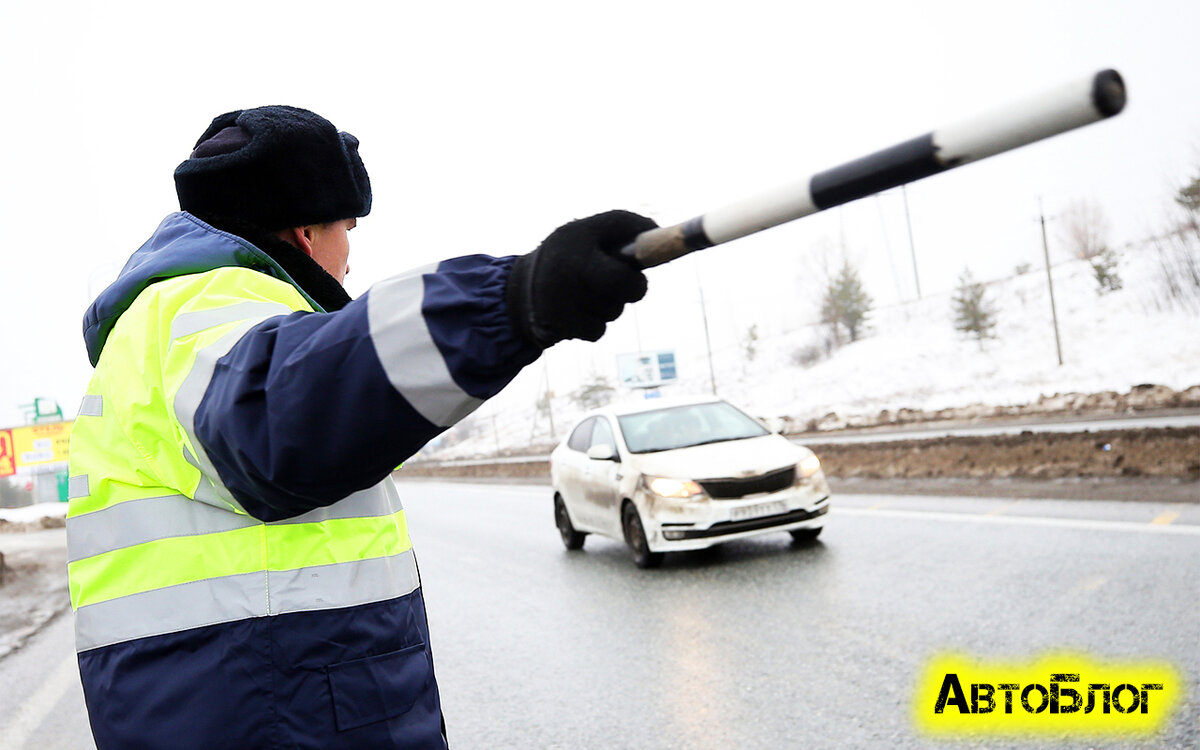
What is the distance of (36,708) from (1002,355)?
178 ft

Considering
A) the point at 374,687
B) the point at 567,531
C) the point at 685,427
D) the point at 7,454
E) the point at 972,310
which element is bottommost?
the point at 567,531

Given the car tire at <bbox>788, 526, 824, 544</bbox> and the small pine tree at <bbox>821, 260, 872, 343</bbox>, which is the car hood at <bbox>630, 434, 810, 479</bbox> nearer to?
the car tire at <bbox>788, 526, 824, 544</bbox>

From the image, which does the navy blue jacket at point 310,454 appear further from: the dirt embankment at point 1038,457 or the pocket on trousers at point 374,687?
the dirt embankment at point 1038,457

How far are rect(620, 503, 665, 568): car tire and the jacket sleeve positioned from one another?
25.4 ft

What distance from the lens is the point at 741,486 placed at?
8.55 meters

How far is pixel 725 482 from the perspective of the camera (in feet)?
28.0

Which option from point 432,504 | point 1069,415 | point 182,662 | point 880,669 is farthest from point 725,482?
point 1069,415

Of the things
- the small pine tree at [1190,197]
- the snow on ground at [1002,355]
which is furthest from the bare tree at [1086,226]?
the small pine tree at [1190,197]

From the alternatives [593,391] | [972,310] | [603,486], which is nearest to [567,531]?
[603,486]

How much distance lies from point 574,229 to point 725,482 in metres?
7.42

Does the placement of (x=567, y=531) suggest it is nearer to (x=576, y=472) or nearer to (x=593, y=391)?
(x=576, y=472)

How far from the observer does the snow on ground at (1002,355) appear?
41719 millimetres

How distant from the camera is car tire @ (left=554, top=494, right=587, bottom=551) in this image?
10859mm

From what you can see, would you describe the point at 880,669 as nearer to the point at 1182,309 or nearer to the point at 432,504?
the point at 432,504
